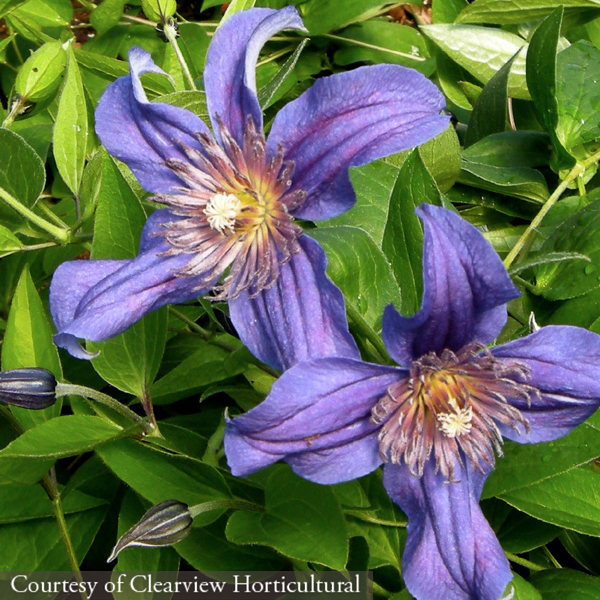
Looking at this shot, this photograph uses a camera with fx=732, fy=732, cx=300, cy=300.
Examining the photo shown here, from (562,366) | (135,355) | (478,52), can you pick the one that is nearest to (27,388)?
(135,355)

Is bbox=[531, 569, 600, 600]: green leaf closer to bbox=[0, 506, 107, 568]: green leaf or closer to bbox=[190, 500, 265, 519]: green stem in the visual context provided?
bbox=[190, 500, 265, 519]: green stem

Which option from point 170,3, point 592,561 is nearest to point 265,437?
point 592,561

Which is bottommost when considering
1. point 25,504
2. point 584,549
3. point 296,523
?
point 584,549

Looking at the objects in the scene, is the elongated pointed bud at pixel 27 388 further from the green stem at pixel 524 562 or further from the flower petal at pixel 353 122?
the green stem at pixel 524 562

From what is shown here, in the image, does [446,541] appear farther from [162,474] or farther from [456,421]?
[162,474]

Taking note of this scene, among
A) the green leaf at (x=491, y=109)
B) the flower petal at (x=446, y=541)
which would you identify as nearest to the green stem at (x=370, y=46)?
the green leaf at (x=491, y=109)

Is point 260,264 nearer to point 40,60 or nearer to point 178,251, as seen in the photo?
point 178,251

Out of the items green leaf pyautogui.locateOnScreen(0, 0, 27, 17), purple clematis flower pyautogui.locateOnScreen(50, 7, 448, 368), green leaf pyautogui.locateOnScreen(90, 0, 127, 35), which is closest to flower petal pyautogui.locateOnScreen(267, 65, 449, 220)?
purple clematis flower pyautogui.locateOnScreen(50, 7, 448, 368)
